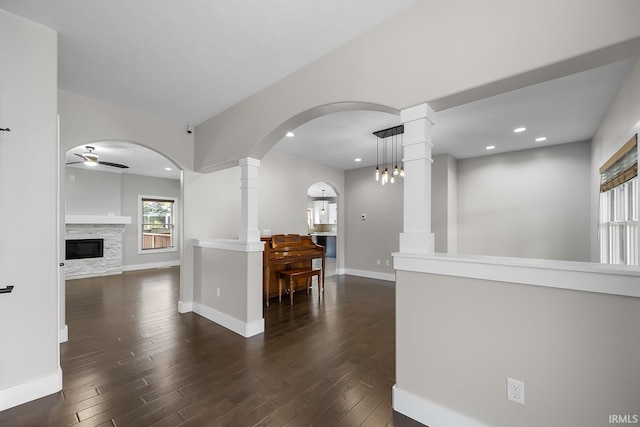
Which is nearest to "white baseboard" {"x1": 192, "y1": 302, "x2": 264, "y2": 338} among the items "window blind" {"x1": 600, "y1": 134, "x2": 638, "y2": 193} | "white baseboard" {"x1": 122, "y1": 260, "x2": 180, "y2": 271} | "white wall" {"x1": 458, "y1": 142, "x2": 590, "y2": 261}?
"window blind" {"x1": 600, "y1": 134, "x2": 638, "y2": 193}

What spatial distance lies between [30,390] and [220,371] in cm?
131

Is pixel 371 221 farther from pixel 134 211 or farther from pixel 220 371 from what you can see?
pixel 134 211

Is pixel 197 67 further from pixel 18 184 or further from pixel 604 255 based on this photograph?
pixel 604 255

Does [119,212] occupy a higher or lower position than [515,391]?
higher

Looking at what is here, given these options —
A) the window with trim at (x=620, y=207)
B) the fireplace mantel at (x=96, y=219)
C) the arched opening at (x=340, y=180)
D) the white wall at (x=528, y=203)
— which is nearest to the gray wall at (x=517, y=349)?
the window with trim at (x=620, y=207)

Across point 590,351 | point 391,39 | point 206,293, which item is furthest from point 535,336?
point 206,293

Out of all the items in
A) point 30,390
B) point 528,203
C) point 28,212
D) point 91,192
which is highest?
point 91,192

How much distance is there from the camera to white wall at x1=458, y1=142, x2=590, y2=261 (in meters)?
4.62

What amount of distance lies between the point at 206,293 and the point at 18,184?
2372 mm

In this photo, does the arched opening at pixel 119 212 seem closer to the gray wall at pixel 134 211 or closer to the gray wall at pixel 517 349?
the gray wall at pixel 134 211

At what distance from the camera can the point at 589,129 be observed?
158 inches

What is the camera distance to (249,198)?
10.8ft
